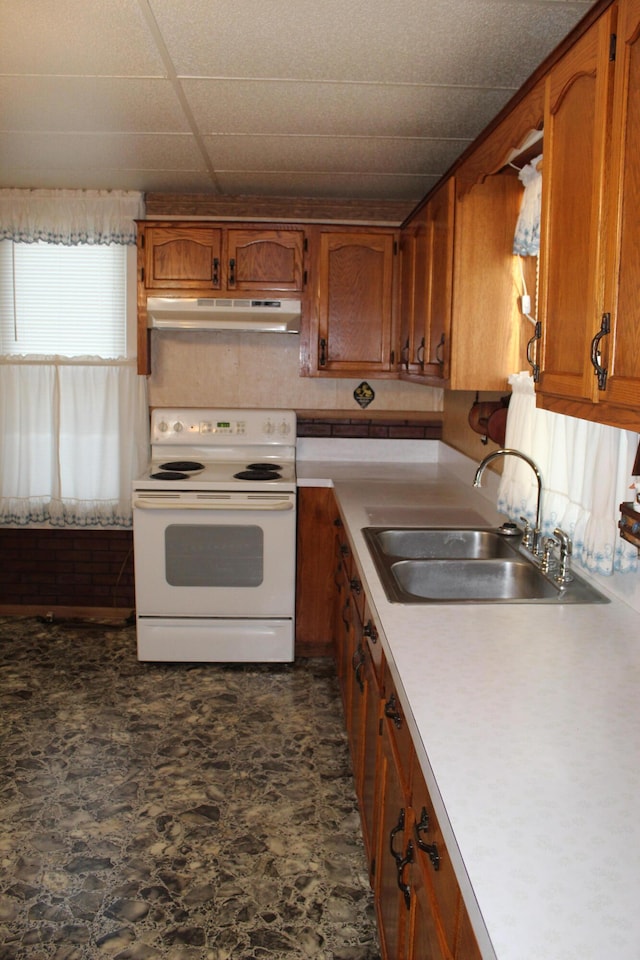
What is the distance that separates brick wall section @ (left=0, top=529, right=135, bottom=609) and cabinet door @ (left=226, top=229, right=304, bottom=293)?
153 cm

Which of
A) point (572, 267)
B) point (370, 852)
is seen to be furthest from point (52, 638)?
point (572, 267)

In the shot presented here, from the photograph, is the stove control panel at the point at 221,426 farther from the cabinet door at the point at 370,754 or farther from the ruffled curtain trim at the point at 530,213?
the cabinet door at the point at 370,754

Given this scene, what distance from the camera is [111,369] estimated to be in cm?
421

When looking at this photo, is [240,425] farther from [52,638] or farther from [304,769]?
[304,769]

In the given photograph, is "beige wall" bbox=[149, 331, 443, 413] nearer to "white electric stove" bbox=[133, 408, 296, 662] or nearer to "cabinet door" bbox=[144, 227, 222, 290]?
"cabinet door" bbox=[144, 227, 222, 290]

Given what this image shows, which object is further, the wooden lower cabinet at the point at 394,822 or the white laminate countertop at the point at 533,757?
the wooden lower cabinet at the point at 394,822

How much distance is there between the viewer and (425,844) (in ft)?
4.19

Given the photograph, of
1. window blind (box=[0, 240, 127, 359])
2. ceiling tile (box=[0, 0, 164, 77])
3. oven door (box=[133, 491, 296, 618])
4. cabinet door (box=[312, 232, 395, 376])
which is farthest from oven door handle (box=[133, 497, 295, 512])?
ceiling tile (box=[0, 0, 164, 77])

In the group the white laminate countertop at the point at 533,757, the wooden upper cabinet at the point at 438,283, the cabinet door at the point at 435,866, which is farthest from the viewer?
the wooden upper cabinet at the point at 438,283

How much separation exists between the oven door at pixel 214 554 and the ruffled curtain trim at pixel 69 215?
143cm

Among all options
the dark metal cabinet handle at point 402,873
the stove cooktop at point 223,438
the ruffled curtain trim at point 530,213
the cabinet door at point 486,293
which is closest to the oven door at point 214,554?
the stove cooktop at point 223,438

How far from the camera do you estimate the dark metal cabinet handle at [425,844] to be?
1215 millimetres

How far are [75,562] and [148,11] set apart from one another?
305cm

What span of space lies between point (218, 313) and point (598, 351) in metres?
2.72
